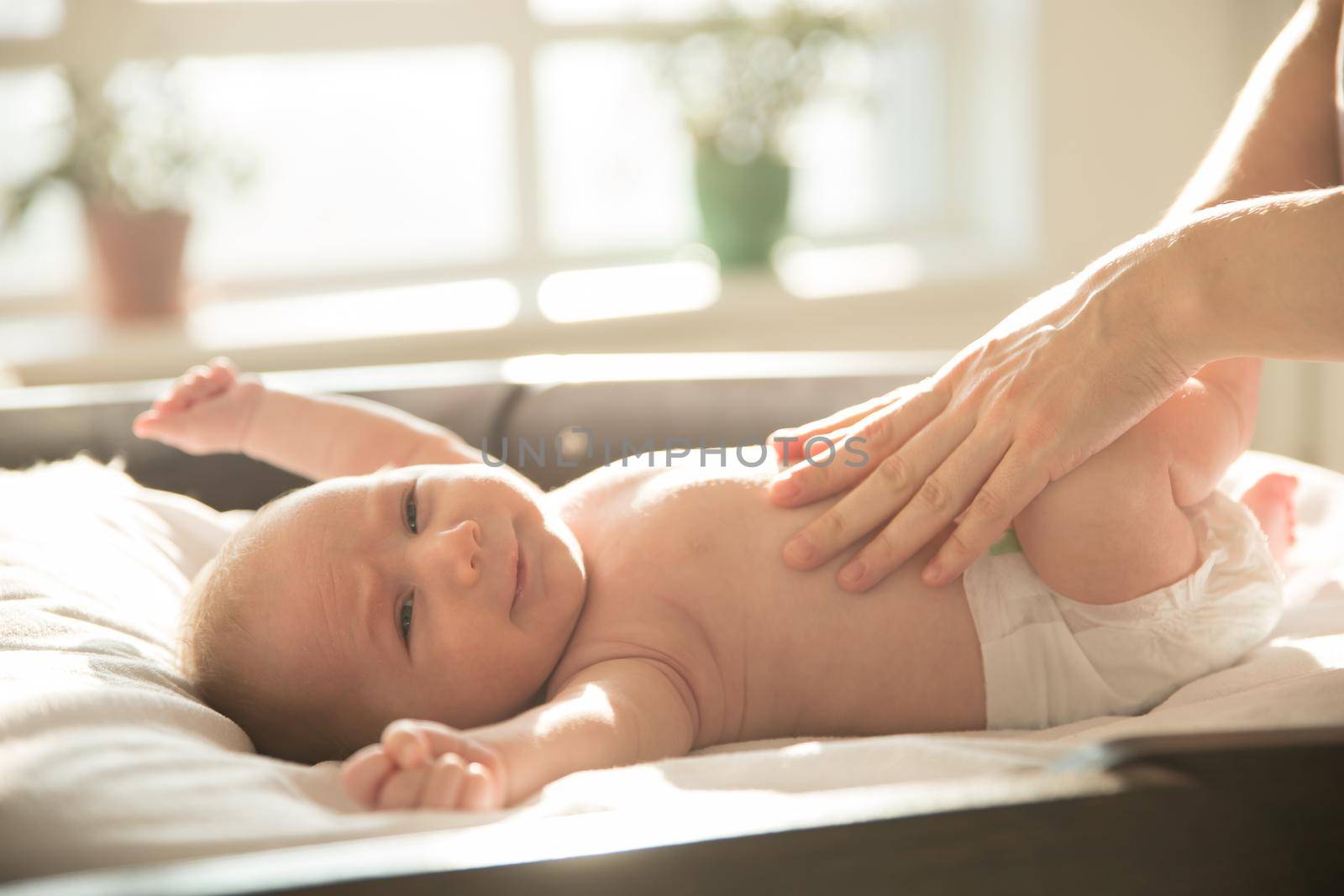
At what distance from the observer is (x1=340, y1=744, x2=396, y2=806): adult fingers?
70 centimetres

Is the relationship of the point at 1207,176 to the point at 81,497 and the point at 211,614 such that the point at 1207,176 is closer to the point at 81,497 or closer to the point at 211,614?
the point at 211,614

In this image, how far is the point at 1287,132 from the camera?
1138 mm

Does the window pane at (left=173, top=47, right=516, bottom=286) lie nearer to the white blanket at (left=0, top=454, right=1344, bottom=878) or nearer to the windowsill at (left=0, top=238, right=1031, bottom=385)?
the windowsill at (left=0, top=238, right=1031, bottom=385)

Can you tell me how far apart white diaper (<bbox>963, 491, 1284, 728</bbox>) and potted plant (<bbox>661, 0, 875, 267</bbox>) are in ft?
6.04

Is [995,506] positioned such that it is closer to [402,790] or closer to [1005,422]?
[1005,422]

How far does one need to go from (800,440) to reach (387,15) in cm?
192

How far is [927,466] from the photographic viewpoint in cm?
96

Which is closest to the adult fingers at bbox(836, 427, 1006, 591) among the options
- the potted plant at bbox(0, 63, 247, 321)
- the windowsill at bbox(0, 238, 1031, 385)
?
the windowsill at bbox(0, 238, 1031, 385)

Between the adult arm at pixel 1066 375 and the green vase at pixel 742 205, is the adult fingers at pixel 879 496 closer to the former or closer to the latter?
Result: the adult arm at pixel 1066 375

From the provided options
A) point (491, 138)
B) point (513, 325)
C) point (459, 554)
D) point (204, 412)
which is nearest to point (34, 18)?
point (491, 138)

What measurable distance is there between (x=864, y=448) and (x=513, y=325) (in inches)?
59.5

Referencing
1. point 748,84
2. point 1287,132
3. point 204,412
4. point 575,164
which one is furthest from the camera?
point 575,164

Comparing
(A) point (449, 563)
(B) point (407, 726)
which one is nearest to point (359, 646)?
(A) point (449, 563)

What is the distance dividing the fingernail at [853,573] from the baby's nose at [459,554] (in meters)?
0.30
